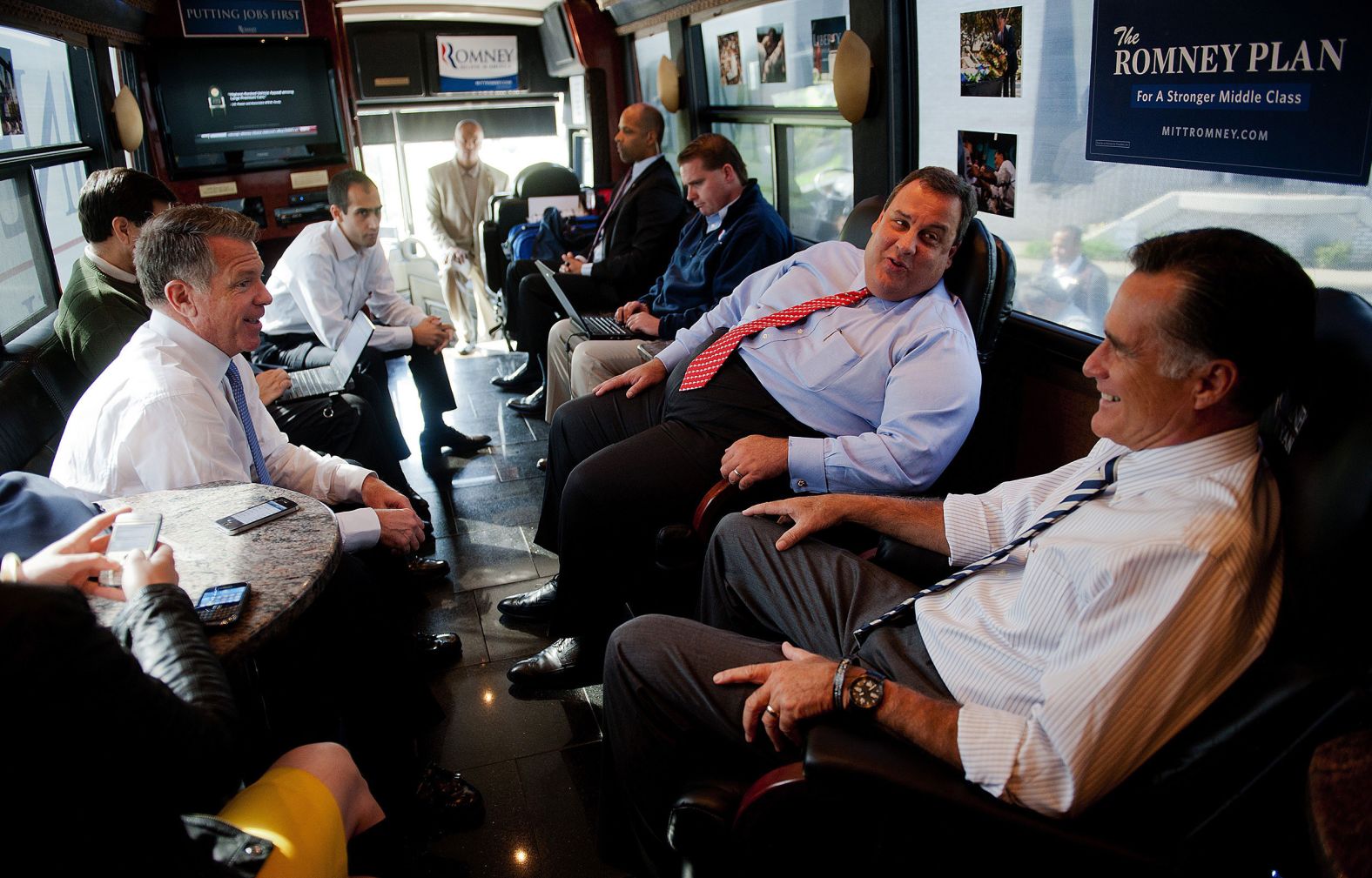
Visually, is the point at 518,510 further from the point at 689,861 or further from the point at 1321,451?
the point at 1321,451

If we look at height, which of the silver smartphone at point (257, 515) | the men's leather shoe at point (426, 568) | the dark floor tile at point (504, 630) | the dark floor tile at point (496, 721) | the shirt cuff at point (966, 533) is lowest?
the dark floor tile at point (496, 721)

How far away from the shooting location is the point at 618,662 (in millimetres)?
1695

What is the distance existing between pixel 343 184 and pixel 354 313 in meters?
0.53

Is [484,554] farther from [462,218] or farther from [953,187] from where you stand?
[462,218]

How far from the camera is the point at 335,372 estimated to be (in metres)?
3.29

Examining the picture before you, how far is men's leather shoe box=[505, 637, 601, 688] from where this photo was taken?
8.18 ft

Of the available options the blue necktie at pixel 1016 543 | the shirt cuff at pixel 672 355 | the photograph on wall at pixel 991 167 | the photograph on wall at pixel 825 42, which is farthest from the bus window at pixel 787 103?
the blue necktie at pixel 1016 543

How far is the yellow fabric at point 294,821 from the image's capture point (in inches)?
49.8

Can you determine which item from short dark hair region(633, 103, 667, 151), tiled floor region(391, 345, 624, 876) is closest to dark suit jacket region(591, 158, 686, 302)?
short dark hair region(633, 103, 667, 151)

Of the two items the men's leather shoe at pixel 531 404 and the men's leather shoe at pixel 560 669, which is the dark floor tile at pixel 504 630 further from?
the men's leather shoe at pixel 531 404

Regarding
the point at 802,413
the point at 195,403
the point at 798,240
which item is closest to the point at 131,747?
the point at 195,403

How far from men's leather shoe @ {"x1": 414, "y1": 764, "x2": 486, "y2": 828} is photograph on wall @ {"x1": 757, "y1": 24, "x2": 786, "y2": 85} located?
358cm

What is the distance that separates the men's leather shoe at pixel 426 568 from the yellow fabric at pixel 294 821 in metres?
1.69

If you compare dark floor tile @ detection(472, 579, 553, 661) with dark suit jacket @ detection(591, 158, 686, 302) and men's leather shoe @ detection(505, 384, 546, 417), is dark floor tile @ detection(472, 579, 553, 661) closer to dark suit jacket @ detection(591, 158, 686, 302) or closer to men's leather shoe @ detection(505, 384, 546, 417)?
men's leather shoe @ detection(505, 384, 546, 417)
